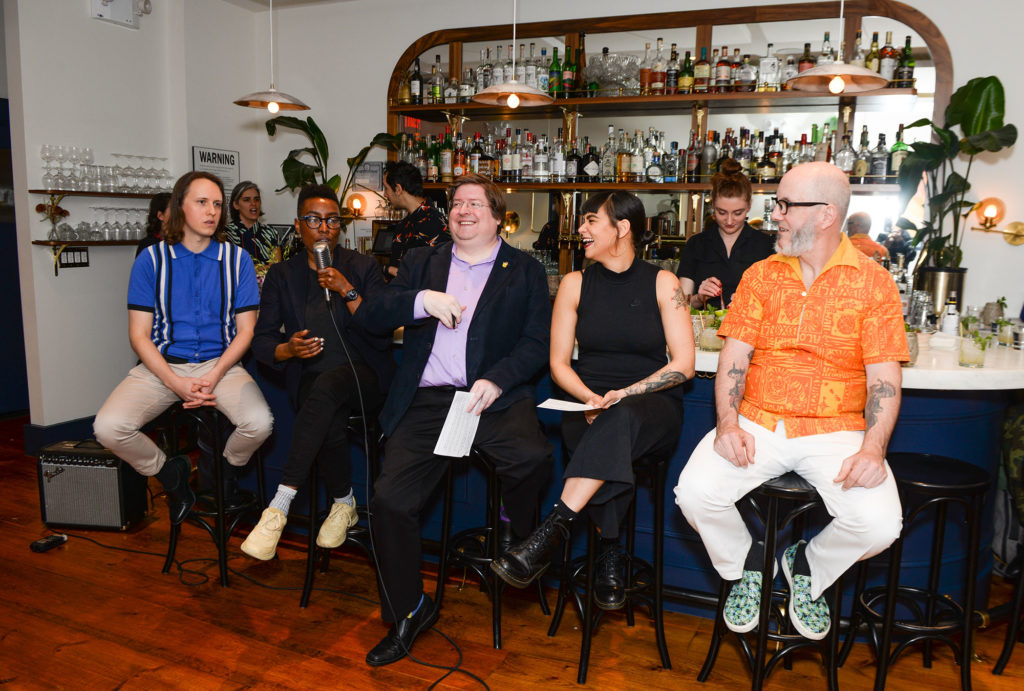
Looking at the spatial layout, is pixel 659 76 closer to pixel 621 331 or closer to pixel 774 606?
pixel 621 331

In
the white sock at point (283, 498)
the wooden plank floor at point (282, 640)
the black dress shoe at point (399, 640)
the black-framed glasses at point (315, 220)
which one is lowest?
the wooden plank floor at point (282, 640)

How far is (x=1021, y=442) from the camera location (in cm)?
276

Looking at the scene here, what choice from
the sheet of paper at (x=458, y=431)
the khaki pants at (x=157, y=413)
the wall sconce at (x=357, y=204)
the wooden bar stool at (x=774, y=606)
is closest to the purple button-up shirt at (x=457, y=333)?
the sheet of paper at (x=458, y=431)

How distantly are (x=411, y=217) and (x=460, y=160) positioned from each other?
5.06ft

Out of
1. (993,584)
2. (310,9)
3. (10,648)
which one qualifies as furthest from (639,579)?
(310,9)

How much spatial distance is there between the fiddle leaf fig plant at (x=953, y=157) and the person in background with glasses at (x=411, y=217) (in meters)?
2.67

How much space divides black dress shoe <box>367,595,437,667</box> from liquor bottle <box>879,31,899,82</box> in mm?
3972

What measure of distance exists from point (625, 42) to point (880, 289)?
3.61 m

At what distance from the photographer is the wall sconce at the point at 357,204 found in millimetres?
6031

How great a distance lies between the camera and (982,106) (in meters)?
4.37

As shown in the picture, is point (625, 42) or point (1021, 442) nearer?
point (1021, 442)

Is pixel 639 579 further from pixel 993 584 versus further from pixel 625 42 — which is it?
pixel 625 42

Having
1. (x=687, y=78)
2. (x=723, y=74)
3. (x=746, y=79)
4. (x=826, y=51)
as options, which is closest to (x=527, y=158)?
(x=687, y=78)

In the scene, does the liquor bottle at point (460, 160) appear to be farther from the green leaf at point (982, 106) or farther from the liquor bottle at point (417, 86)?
the green leaf at point (982, 106)
